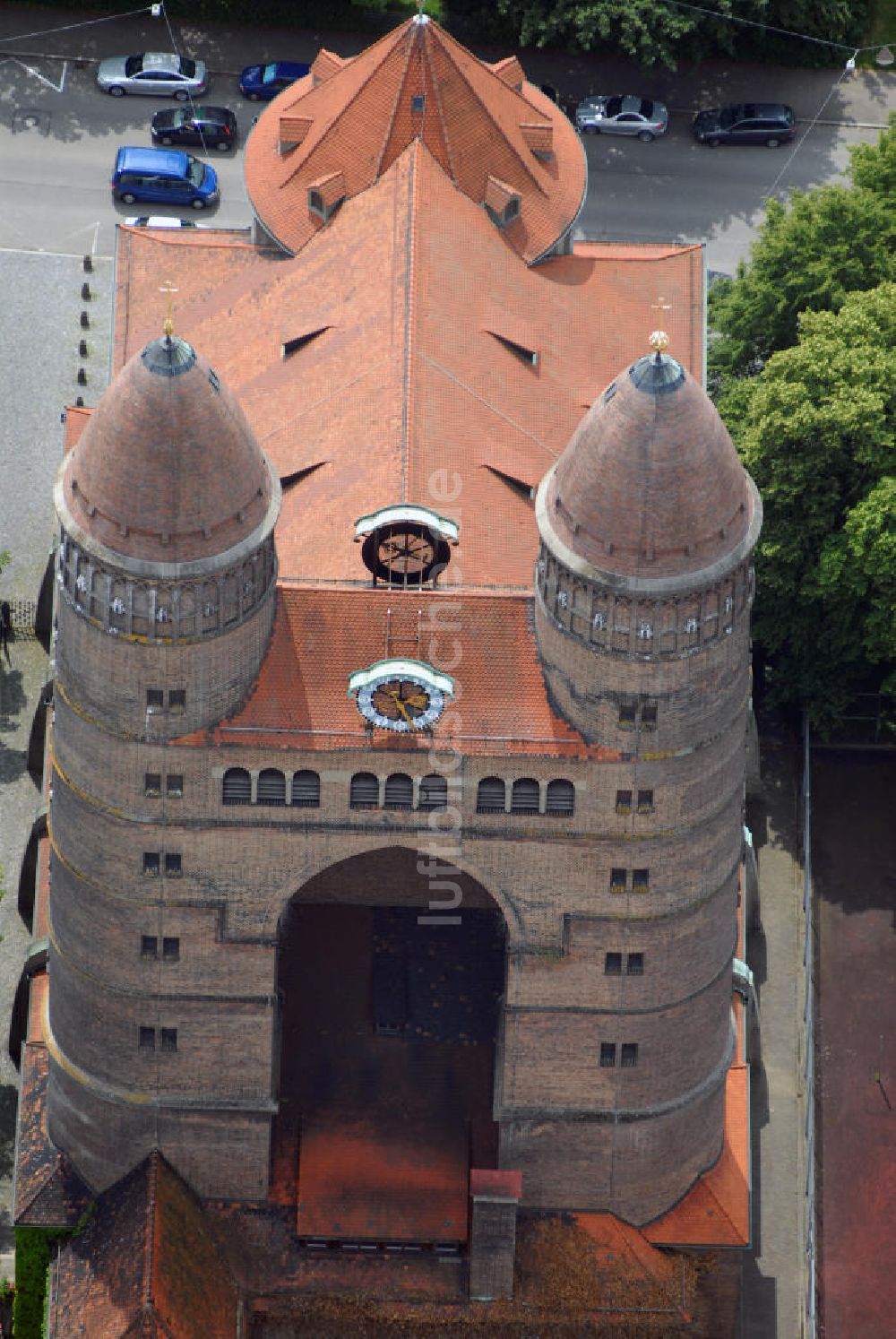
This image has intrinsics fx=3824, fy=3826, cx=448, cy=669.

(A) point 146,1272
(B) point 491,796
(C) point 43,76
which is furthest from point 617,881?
(C) point 43,76

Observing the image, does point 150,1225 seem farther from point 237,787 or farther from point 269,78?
point 269,78

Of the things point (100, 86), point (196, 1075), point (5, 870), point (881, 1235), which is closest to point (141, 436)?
point (196, 1075)

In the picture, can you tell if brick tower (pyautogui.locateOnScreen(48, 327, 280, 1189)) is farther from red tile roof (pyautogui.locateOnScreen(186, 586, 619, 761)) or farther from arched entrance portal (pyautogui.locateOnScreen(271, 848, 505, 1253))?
arched entrance portal (pyautogui.locateOnScreen(271, 848, 505, 1253))

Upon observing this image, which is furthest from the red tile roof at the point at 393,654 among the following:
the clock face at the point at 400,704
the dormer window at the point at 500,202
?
the dormer window at the point at 500,202

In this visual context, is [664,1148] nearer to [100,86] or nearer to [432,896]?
[432,896]

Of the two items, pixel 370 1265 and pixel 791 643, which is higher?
pixel 791 643

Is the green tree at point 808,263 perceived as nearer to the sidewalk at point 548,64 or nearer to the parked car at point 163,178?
the sidewalk at point 548,64
